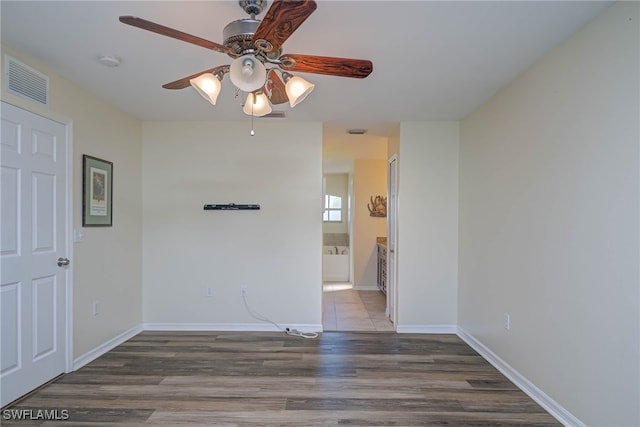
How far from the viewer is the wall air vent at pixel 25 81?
2.14 m

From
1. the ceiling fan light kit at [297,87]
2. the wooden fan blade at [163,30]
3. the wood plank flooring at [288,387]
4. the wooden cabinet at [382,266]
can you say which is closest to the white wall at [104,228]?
the wood plank flooring at [288,387]

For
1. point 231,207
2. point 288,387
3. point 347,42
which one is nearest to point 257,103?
point 347,42

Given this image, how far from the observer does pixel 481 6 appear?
1.69 m

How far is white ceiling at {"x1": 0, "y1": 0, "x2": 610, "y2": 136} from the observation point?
1723 millimetres

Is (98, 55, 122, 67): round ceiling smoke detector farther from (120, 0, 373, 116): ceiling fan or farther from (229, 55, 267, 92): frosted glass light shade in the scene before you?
(229, 55, 267, 92): frosted glass light shade

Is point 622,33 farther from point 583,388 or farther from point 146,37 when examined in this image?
point 146,37

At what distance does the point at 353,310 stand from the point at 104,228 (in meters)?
3.16

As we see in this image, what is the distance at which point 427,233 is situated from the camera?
3.68 m

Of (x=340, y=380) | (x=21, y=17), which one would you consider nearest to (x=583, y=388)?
(x=340, y=380)

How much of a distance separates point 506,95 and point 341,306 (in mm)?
3361

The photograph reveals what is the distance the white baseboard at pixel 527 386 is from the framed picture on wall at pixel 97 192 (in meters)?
3.76

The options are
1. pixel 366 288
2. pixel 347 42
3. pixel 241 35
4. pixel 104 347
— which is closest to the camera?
pixel 241 35

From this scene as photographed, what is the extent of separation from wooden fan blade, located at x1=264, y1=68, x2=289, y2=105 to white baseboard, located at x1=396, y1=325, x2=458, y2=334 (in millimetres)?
2828

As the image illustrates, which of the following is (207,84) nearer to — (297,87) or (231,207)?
(297,87)
